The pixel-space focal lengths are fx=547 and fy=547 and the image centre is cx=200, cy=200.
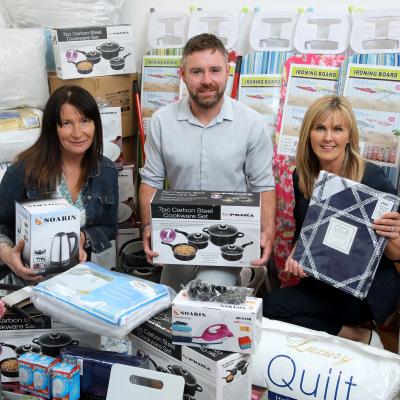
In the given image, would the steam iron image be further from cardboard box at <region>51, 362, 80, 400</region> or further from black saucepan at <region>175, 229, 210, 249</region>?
black saucepan at <region>175, 229, 210, 249</region>

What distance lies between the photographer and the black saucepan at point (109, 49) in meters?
3.03

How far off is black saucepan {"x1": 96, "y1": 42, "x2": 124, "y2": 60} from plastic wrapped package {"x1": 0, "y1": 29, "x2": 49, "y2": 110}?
1.02 feet

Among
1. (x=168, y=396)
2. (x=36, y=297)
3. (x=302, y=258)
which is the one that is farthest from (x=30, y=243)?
(x=302, y=258)

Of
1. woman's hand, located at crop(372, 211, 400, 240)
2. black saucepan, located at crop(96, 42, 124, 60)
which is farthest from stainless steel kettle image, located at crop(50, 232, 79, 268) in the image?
black saucepan, located at crop(96, 42, 124, 60)

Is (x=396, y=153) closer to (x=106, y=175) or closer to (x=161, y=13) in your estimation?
(x=106, y=175)

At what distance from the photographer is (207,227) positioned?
5.82 feet

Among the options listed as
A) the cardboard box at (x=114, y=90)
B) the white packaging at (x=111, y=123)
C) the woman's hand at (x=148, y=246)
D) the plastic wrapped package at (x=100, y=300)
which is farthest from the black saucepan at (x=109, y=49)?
the plastic wrapped package at (x=100, y=300)

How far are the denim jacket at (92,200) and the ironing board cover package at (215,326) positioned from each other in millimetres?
864

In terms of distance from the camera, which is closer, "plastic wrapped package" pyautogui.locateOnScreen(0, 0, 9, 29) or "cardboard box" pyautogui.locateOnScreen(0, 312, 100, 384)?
"cardboard box" pyautogui.locateOnScreen(0, 312, 100, 384)

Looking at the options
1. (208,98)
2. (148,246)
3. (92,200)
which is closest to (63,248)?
(148,246)

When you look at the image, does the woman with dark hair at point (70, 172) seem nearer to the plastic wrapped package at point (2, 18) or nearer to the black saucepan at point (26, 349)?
the black saucepan at point (26, 349)

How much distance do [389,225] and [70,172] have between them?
1220 millimetres

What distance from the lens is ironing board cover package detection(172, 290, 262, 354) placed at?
1.33 metres

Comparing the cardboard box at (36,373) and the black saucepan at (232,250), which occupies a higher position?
the black saucepan at (232,250)
